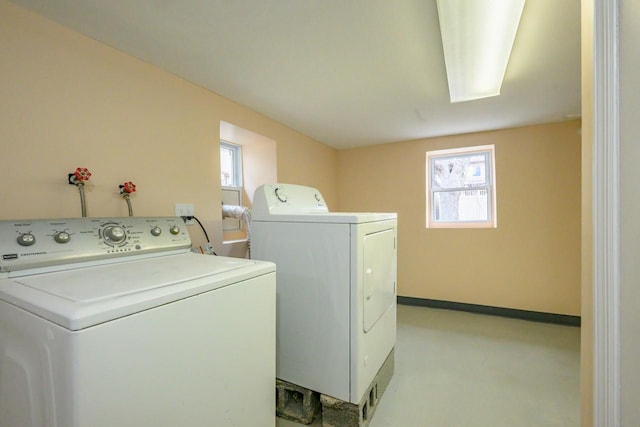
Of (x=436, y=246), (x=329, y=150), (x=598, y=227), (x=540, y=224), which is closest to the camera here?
(x=598, y=227)

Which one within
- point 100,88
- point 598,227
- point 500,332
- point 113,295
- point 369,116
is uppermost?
point 369,116

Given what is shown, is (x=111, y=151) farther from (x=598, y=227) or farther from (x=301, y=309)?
(x=598, y=227)

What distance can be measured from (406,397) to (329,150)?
9.66 feet

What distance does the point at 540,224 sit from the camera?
2893 millimetres

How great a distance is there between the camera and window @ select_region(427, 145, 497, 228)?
126 inches

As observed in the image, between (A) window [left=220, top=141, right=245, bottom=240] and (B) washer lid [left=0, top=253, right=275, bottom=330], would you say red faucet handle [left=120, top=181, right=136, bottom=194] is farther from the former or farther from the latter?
(A) window [left=220, top=141, right=245, bottom=240]

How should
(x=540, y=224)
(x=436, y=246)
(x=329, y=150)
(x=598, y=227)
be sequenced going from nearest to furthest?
(x=598, y=227)
(x=540, y=224)
(x=436, y=246)
(x=329, y=150)

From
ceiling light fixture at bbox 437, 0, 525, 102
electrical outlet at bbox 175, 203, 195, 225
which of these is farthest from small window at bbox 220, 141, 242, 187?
ceiling light fixture at bbox 437, 0, 525, 102

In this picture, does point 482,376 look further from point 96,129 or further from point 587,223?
point 96,129

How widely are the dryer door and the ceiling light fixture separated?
108cm

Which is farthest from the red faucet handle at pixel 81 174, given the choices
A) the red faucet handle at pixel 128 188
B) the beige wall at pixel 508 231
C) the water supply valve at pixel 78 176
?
the beige wall at pixel 508 231

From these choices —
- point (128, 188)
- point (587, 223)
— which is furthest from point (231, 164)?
point (587, 223)

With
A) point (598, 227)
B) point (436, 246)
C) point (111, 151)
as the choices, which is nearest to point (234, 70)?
point (111, 151)

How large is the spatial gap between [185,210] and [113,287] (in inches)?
45.2
